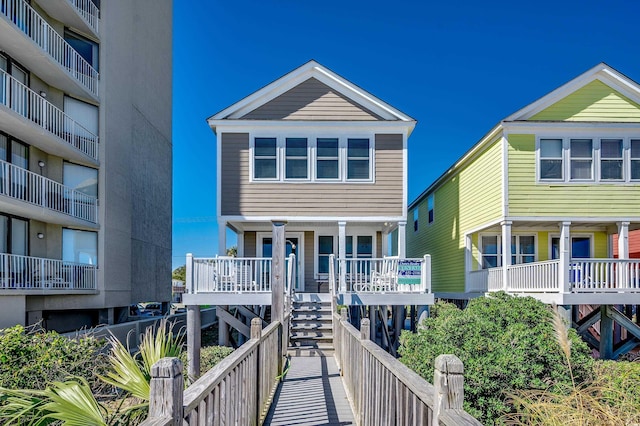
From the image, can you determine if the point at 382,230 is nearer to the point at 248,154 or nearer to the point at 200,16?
the point at 248,154

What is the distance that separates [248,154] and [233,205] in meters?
1.64

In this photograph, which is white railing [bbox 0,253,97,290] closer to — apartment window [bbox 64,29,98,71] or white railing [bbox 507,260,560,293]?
A: apartment window [bbox 64,29,98,71]

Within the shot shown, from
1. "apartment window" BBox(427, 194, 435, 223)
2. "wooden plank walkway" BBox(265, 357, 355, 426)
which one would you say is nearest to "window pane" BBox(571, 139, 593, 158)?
"apartment window" BBox(427, 194, 435, 223)

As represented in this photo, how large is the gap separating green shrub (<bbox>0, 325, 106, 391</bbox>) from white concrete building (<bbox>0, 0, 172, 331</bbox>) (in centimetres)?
675

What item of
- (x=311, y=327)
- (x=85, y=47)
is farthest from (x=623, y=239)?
(x=85, y=47)

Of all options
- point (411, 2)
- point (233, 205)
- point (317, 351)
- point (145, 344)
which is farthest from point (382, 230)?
point (411, 2)

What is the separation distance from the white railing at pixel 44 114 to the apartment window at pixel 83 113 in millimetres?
318

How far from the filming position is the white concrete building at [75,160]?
1464 centimetres

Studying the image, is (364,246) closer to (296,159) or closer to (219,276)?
(296,159)

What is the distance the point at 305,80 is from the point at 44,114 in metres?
8.36

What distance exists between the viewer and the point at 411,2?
3481 cm

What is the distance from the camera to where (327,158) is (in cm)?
1552

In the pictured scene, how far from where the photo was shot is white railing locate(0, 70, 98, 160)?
561 inches

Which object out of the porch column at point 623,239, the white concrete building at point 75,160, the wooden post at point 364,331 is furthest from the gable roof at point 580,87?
the white concrete building at point 75,160
